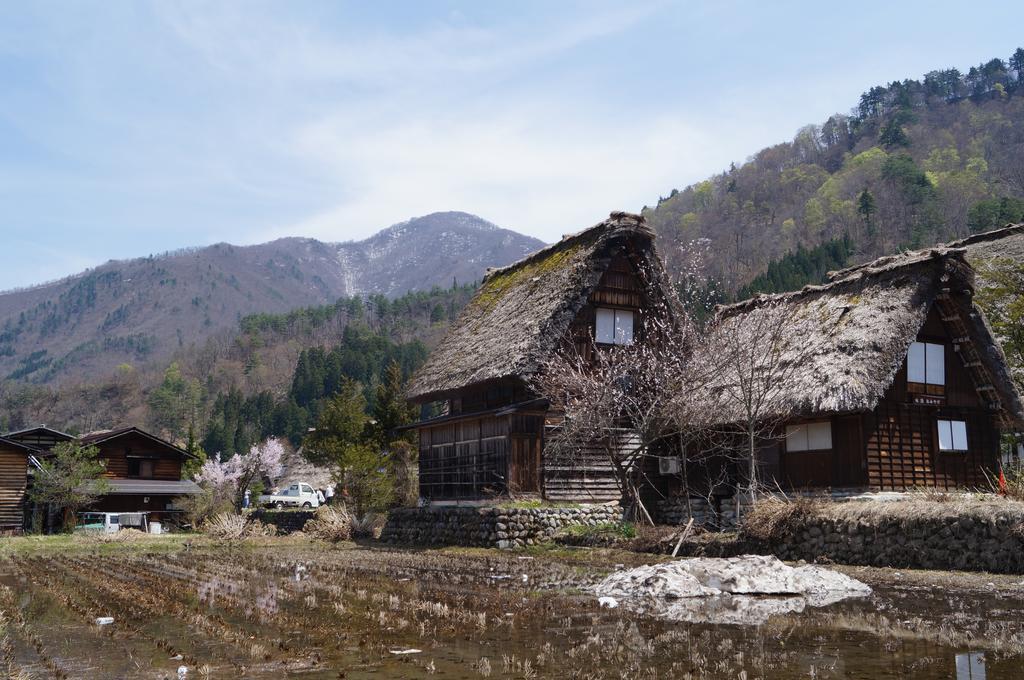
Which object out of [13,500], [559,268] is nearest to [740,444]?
[559,268]

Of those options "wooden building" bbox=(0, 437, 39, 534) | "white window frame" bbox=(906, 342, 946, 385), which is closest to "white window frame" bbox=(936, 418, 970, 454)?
"white window frame" bbox=(906, 342, 946, 385)

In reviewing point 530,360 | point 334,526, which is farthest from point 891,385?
point 334,526

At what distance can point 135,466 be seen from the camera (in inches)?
1877

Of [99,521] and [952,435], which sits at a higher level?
[952,435]

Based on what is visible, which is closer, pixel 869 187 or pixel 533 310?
pixel 533 310

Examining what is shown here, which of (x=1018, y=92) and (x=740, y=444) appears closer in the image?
(x=740, y=444)

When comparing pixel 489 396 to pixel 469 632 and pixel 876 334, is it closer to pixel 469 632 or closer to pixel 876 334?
pixel 876 334

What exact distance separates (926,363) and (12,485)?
39632mm

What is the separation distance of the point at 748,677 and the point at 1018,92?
134156mm

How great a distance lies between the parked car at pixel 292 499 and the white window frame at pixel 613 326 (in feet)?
112

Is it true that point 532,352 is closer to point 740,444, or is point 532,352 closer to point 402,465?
point 740,444

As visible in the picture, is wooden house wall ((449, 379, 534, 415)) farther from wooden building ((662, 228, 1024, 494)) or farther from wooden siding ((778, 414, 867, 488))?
wooden siding ((778, 414, 867, 488))

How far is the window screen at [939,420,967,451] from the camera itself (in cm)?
2308

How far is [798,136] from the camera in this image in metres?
128
